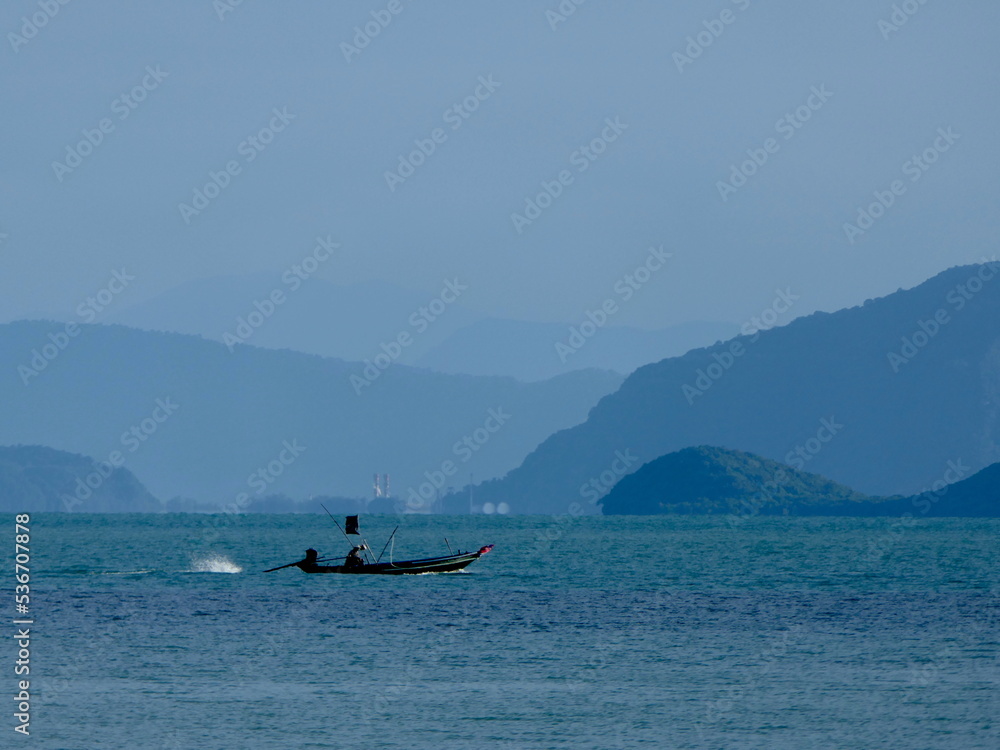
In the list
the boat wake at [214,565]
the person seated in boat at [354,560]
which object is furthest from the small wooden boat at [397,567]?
the boat wake at [214,565]

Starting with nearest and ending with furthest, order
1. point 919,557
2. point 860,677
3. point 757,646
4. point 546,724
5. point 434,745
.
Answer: point 434,745 < point 546,724 < point 860,677 < point 757,646 < point 919,557

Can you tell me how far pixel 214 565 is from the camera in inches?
4995

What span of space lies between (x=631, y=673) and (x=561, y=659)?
168 inches

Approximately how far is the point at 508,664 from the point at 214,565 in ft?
248

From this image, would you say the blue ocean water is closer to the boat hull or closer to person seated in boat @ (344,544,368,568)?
the boat hull

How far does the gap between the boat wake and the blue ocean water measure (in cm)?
1424

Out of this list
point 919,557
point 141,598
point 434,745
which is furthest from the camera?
point 919,557

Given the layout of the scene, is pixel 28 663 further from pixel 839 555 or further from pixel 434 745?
pixel 839 555

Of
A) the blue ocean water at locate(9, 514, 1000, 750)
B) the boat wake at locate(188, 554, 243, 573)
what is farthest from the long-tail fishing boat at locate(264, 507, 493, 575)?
the boat wake at locate(188, 554, 243, 573)

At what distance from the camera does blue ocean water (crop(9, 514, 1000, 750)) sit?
142ft

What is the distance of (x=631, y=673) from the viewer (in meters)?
54.0

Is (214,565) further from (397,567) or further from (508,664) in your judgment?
(508,664)

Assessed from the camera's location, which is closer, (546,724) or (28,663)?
(546,724)

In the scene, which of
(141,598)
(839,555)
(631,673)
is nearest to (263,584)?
(141,598)
